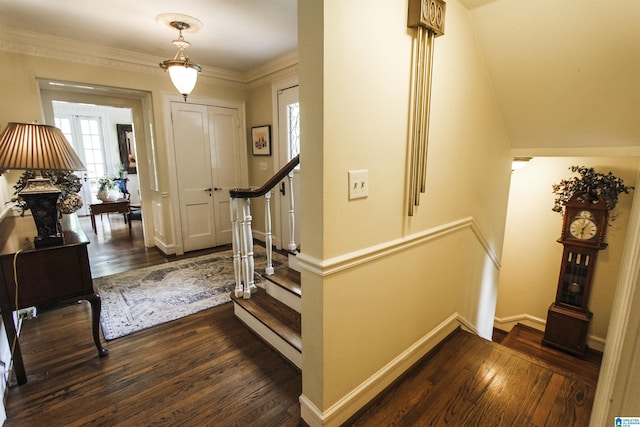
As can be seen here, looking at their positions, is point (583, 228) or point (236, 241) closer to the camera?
point (236, 241)

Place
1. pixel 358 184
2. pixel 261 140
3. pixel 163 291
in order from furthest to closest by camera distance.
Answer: pixel 261 140
pixel 163 291
pixel 358 184

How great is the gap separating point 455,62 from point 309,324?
174 centimetres

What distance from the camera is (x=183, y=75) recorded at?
2564 millimetres

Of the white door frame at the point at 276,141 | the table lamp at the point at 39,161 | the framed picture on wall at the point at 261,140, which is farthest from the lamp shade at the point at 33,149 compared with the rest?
the framed picture on wall at the point at 261,140

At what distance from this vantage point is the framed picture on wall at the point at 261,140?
4156 millimetres

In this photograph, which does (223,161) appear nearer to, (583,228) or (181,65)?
(181,65)

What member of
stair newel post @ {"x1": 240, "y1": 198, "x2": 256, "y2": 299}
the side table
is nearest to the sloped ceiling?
stair newel post @ {"x1": 240, "y1": 198, "x2": 256, "y2": 299}

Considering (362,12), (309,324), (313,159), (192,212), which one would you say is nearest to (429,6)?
(362,12)

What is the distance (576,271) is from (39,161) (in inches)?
202

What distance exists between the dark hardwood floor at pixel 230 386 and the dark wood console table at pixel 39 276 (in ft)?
1.01

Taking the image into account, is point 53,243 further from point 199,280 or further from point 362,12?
point 362,12

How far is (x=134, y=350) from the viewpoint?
6.91 ft

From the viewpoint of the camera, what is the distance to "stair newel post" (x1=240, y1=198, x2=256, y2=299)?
7.72 feet

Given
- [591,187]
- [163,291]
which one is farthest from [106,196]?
[591,187]
